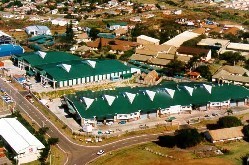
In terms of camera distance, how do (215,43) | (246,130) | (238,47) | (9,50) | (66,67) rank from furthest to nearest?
(215,43) → (238,47) → (9,50) → (66,67) → (246,130)

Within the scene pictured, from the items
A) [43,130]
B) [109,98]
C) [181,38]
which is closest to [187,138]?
[109,98]

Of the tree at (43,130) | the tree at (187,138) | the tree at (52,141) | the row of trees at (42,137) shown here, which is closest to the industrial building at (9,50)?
the row of trees at (42,137)

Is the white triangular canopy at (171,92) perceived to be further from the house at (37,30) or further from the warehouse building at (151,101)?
the house at (37,30)

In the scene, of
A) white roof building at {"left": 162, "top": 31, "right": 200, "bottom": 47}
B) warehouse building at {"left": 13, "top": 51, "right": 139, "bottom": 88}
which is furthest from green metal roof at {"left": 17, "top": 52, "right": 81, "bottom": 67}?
white roof building at {"left": 162, "top": 31, "right": 200, "bottom": 47}

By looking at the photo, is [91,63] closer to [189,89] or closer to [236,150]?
[189,89]

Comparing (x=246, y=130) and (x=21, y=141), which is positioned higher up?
(x=21, y=141)

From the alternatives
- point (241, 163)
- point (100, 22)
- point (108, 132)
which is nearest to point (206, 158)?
point (241, 163)

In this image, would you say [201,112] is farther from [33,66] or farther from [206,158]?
[33,66]
